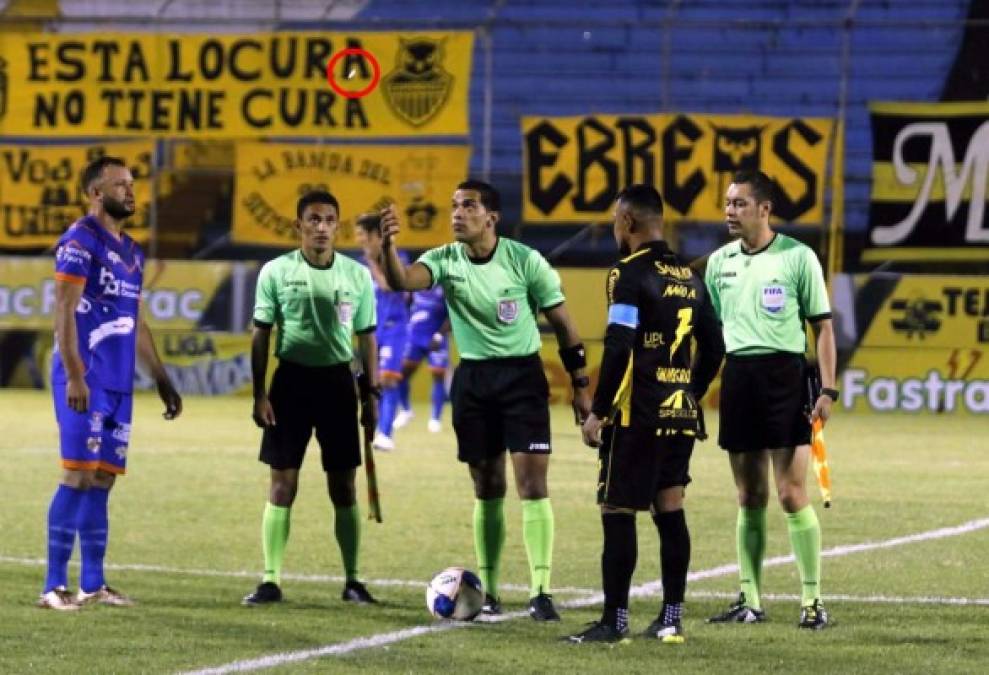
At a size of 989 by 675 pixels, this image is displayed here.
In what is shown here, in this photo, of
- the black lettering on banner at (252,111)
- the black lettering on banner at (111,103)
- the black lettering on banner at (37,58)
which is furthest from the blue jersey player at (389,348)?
the black lettering on banner at (37,58)

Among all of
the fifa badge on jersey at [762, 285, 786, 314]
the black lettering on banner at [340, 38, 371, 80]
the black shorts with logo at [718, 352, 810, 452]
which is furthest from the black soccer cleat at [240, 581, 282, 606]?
the black lettering on banner at [340, 38, 371, 80]

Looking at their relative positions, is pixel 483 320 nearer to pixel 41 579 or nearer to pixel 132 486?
pixel 41 579

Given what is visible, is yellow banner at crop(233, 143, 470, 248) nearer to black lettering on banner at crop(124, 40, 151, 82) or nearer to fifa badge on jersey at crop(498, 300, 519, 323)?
black lettering on banner at crop(124, 40, 151, 82)

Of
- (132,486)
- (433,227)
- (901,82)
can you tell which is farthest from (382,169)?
(132,486)

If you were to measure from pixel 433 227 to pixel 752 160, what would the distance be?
3.80 meters

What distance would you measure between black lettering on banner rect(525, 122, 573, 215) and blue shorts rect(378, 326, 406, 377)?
5.87 m

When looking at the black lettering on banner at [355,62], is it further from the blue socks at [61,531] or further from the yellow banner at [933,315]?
the blue socks at [61,531]

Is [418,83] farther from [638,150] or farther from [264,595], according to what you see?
[264,595]

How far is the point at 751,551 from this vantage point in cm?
1012

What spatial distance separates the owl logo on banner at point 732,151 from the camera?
26.3 m

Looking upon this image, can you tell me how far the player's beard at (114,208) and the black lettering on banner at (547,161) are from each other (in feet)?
54.9

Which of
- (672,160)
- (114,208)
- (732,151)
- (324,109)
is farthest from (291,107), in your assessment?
(114,208)

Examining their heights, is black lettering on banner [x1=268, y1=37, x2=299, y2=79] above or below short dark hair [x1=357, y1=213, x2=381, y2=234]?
above

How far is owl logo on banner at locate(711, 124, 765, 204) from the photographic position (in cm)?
2633
